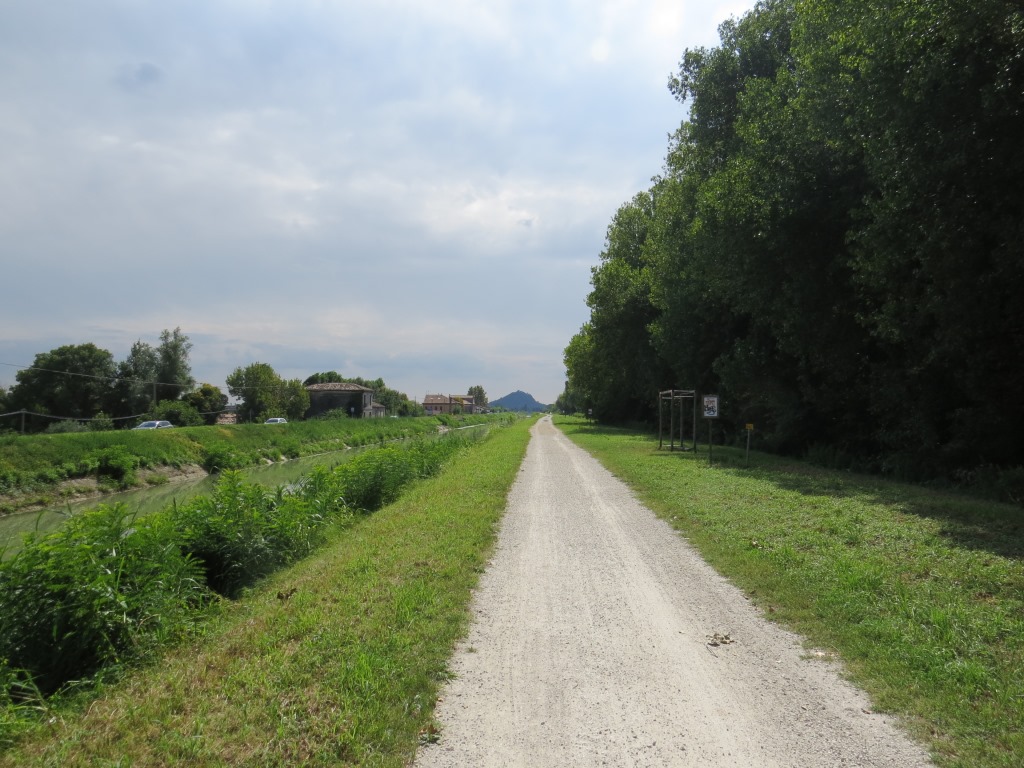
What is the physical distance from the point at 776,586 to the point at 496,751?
15.0ft

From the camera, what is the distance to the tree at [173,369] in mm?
75500

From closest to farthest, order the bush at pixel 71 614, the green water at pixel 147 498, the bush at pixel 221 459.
A: 1. the bush at pixel 71 614
2. the green water at pixel 147 498
3. the bush at pixel 221 459

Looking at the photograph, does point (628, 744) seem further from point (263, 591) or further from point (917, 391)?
point (917, 391)

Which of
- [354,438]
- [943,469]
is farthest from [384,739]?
[354,438]

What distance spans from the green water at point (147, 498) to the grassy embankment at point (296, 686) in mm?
7423

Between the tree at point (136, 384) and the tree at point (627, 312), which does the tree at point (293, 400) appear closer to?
the tree at point (136, 384)

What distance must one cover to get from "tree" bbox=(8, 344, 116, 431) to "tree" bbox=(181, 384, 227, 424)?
9.22m

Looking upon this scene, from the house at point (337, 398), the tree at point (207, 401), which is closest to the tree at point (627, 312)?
the tree at point (207, 401)

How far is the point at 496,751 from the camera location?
3.78 m

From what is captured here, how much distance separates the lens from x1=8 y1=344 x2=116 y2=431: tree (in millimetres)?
63613

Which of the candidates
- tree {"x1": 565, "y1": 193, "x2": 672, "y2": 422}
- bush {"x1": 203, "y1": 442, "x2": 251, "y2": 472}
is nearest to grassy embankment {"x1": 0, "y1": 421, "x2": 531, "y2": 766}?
bush {"x1": 203, "y1": 442, "x2": 251, "y2": 472}

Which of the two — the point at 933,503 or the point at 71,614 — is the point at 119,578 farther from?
the point at 933,503

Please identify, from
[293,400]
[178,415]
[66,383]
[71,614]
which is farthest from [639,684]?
[293,400]

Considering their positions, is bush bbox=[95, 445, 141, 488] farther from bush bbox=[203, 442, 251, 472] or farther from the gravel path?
the gravel path
